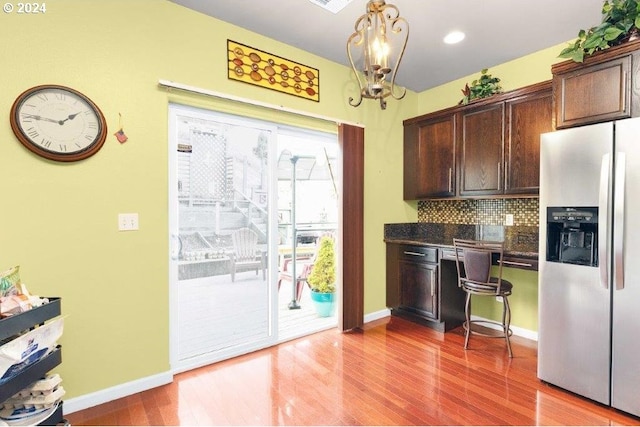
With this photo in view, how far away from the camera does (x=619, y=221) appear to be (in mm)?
1934

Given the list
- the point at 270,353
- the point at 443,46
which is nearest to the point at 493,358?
the point at 270,353

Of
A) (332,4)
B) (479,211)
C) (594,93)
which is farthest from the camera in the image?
(479,211)

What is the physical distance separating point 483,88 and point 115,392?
4.15m

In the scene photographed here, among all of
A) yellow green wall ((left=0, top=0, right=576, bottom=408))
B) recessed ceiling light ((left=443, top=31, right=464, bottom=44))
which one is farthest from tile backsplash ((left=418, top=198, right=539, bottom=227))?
yellow green wall ((left=0, top=0, right=576, bottom=408))

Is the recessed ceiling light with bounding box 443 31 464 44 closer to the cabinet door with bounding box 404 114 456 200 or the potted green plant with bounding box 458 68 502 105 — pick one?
the potted green plant with bounding box 458 68 502 105

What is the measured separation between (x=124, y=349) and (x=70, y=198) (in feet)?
3.56

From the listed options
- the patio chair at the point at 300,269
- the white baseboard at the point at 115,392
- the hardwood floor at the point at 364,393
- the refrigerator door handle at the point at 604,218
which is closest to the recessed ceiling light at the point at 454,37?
the refrigerator door handle at the point at 604,218

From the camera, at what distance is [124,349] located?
2.21m

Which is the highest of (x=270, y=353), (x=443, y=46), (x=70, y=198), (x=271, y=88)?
Result: (x=443, y=46)

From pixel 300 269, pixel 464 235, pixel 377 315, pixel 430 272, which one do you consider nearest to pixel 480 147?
pixel 464 235

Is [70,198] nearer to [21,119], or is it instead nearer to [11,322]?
[21,119]

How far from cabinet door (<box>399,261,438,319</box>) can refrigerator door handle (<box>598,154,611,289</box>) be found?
1.43 meters

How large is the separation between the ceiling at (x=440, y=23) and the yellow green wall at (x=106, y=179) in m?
0.30

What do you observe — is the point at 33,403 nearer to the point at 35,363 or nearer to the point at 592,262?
the point at 35,363
